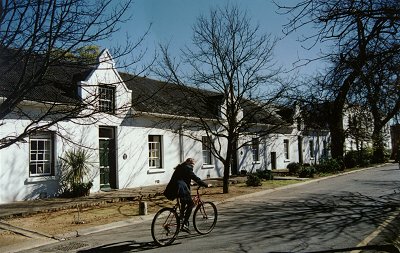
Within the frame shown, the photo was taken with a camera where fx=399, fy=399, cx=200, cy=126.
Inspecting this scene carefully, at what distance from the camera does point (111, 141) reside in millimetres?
19203

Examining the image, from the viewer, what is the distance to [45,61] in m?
7.55

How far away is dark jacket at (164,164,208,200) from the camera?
894 centimetres

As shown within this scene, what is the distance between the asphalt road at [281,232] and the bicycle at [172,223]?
0.21 meters

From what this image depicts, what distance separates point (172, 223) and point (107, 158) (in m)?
11.1

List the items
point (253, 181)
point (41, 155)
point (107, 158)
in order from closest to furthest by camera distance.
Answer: point (41, 155)
point (107, 158)
point (253, 181)

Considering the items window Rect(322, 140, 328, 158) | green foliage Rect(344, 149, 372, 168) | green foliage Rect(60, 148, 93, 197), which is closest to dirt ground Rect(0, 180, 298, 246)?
green foliage Rect(60, 148, 93, 197)

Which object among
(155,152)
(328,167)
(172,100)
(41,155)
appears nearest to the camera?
(41,155)

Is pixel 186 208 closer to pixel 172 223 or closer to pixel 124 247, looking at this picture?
pixel 172 223

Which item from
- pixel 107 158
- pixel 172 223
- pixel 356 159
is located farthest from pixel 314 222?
pixel 356 159

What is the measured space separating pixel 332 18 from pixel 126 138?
14453 mm

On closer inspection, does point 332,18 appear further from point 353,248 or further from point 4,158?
point 4,158

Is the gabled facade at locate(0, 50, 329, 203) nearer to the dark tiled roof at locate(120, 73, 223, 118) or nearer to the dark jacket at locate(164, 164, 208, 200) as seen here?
the dark tiled roof at locate(120, 73, 223, 118)

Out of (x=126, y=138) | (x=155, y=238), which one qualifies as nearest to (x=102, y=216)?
(x=155, y=238)

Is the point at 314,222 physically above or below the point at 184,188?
below
